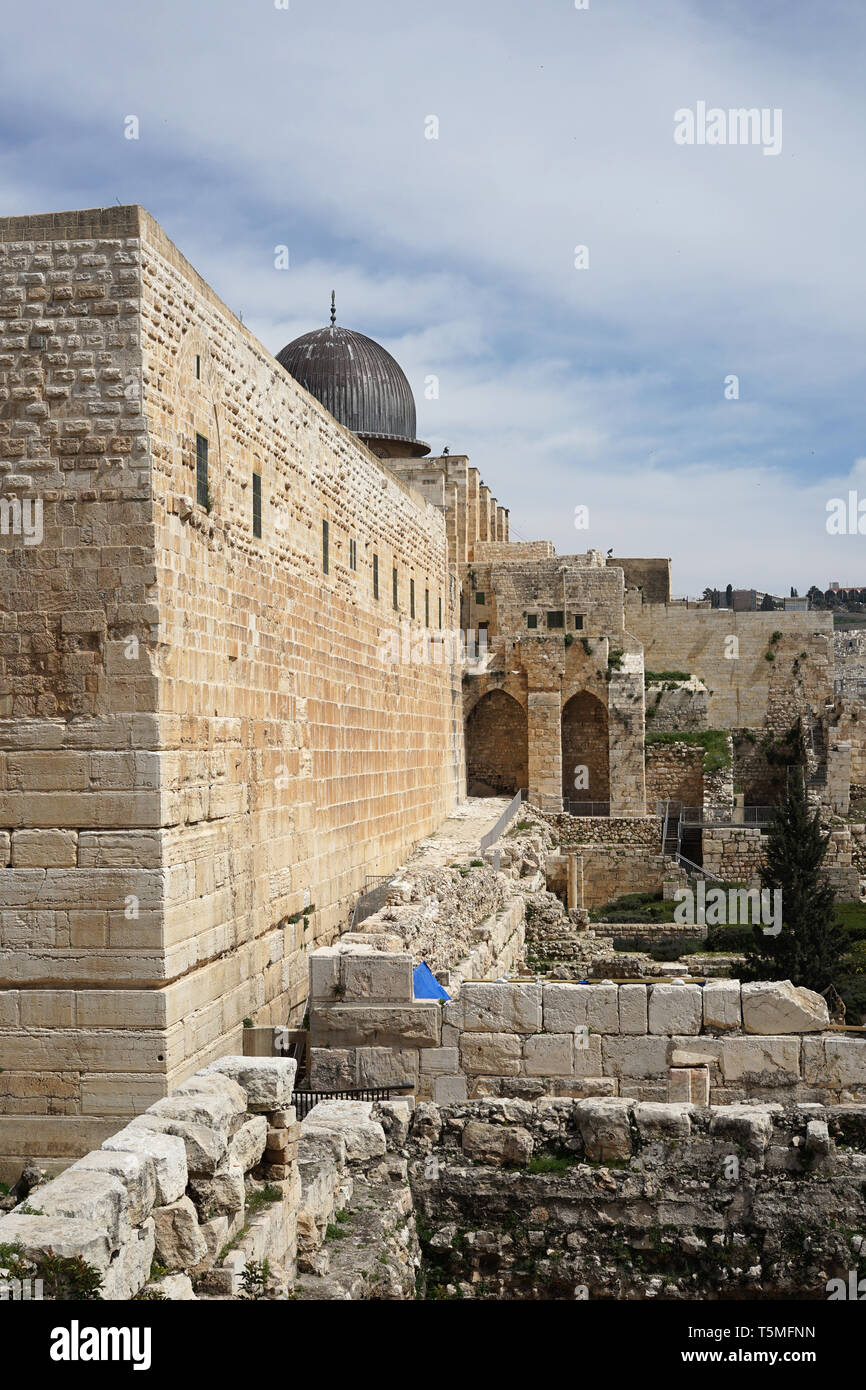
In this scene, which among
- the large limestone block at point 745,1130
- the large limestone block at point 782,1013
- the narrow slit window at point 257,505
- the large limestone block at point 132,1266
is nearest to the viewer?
the large limestone block at point 132,1266

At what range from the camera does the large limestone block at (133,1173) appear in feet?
12.7

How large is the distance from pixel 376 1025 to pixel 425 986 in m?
0.44

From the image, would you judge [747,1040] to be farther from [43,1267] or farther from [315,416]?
[315,416]

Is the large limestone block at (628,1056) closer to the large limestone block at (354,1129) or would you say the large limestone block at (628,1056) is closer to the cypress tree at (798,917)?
the large limestone block at (354,1129)

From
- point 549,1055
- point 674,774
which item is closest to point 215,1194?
point 549,1055

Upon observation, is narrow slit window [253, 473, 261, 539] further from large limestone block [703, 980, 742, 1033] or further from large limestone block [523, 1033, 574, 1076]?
large limestone block [703, 980, 742, 1033]

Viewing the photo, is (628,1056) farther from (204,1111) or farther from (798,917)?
(798,917)

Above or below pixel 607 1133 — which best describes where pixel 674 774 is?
above

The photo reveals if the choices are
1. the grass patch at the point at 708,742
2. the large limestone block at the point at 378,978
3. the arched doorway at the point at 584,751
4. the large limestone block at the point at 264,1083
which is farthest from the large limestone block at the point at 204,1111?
the grass patch at the point at 708,742

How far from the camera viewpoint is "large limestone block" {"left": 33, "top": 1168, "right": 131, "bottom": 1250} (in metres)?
3.61

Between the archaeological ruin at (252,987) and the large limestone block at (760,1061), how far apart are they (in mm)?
17

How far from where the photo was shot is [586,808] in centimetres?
3030

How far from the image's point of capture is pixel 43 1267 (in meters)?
3.38
